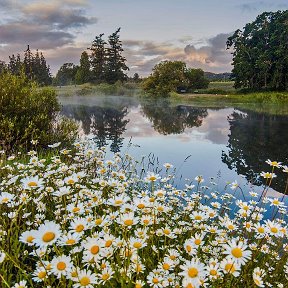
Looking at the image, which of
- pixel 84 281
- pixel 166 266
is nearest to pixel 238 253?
pixel 166 266

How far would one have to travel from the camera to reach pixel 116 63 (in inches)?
4222

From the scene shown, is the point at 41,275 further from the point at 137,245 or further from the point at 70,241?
the point at 137,245

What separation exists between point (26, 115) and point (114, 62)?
98289mm

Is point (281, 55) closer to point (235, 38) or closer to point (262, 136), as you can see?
point (235, 38)

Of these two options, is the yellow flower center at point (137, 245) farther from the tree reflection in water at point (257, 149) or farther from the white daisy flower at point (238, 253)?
the tree reflection in water at point (257, 149)

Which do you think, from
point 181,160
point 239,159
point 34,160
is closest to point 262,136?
point 239,159

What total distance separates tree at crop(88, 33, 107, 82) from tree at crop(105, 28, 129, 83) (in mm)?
1878

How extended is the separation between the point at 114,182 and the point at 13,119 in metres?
8.97

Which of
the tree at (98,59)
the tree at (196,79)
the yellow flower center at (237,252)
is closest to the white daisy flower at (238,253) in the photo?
the yellow flower center at (237,252)

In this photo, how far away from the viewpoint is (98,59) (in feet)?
357

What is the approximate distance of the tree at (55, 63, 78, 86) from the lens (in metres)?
129

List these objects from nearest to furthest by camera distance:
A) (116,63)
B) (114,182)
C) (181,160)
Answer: (114,182)
(181,160)
(116,63)

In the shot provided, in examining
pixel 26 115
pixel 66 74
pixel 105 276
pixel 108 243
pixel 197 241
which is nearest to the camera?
pixel 105 276

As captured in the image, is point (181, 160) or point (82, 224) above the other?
point (82, 224)
